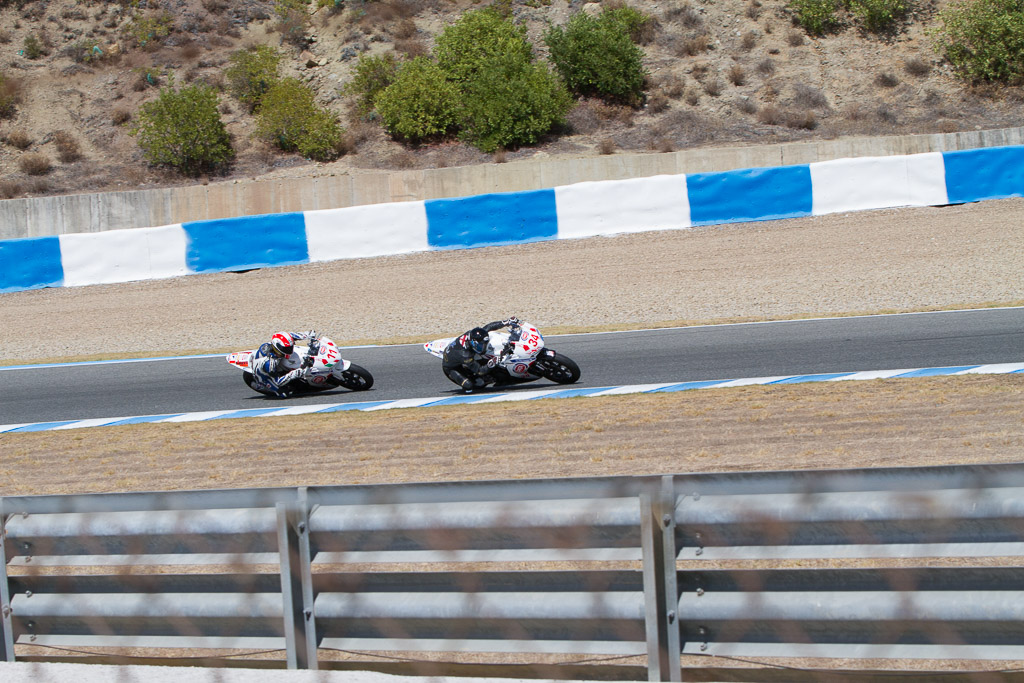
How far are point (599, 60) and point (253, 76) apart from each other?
11034mm

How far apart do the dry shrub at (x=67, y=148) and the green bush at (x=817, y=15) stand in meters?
22.7

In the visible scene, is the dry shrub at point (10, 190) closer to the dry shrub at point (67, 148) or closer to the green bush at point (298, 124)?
the dry shrub at point (67, 148)

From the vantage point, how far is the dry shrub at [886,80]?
30.1m

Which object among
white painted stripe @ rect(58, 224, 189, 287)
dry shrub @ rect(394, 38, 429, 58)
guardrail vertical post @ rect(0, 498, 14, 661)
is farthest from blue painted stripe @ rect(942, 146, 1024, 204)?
guardrail vertical post @ rect(0, 498, 14, 661)

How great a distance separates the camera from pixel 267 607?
161 inches

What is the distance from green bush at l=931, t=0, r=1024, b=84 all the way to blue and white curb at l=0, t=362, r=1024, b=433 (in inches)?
841

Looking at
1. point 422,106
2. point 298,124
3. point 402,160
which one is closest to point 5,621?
point 402,160

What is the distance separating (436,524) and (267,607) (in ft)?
2.65

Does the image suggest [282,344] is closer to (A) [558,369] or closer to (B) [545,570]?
(A) [558,369]

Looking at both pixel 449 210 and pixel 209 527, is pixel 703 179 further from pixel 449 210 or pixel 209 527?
pixel 209 527

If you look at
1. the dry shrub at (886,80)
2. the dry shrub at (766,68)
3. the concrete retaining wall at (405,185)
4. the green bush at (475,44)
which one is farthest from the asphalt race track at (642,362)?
the dry shrub at (766,68)

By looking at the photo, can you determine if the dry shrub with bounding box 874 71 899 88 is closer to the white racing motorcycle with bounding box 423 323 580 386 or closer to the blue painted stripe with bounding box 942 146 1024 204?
the blue painted stripe with bounding box 942 146 1024 204

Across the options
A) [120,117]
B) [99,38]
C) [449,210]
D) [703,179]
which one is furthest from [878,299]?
[99,38]

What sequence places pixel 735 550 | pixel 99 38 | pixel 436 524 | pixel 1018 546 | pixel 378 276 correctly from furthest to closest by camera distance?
1. pixel 99 38
2. pixel 378 276
3. pixel 436 524
4. pixel 735 550
5. pixel 1018 546
